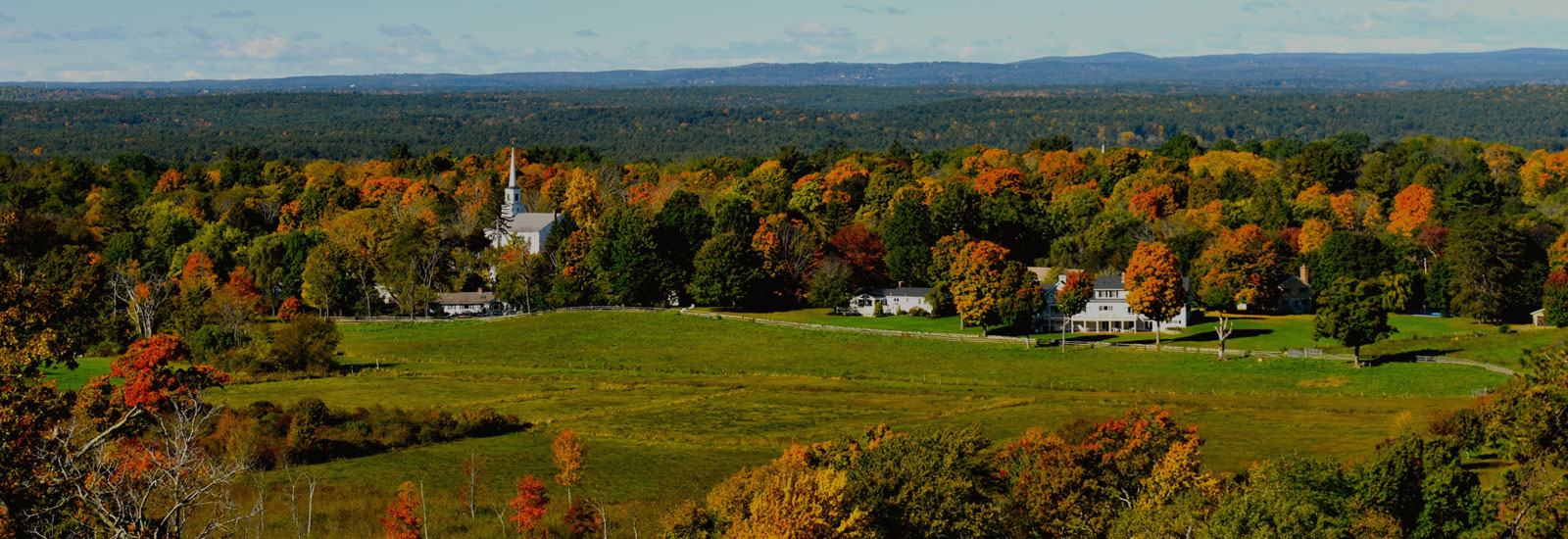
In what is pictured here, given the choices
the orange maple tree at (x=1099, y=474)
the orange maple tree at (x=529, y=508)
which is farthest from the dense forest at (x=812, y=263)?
the orange maple tree at (x=529, y=508)

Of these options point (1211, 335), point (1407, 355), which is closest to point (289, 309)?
point (1211, 335)

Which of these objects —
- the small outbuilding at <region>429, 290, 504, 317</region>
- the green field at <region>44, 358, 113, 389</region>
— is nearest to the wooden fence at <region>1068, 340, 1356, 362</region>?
the small outbuilding at <region>429, 290, 504, 317</region>

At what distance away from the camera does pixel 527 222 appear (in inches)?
4624

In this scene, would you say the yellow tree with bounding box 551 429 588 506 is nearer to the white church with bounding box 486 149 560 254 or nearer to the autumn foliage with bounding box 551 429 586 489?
the autumn foliage with bounding box 551 429 586 489

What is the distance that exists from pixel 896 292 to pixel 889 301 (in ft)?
2.49

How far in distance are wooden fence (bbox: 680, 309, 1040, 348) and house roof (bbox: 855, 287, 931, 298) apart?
29.7 feet

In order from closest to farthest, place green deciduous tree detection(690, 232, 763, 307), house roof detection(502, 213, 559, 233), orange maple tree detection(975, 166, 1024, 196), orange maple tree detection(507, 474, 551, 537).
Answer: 1. orange maple tree detection(507, 474, 551, 537)
2. green deciduous tree detection(690, 232, 763, 307)
3. house roof detection(502, 213, 559, 233)
4. orange maple tree detection(975, 166, 1024, 196)

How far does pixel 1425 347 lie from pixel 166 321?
6997 cm

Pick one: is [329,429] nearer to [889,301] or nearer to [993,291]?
[993,291]

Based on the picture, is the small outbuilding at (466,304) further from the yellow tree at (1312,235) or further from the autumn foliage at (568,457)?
the yellow tree at (1312,235)

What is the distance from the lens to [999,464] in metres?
39.8

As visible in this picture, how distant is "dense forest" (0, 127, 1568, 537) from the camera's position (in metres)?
34.3

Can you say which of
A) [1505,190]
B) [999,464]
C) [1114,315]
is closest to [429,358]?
[1114,315]

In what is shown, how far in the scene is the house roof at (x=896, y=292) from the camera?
9738cm
